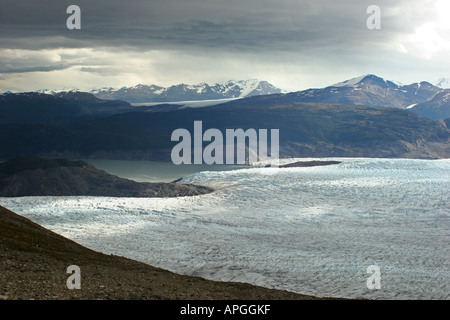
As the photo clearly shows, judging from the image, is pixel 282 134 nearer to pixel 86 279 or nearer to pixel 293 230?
pixel 293 230

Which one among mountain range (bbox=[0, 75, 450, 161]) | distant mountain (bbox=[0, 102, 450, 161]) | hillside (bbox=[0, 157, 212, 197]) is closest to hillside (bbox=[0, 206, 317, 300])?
hillside (bbox=[0, 157, 212, 197])

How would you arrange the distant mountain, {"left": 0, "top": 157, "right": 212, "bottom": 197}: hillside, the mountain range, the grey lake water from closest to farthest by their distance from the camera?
the grey lake water → {"left": 0, "top": 157, "right": 212, "bottom": 197}: hillside → the distant mountain → the mountain range

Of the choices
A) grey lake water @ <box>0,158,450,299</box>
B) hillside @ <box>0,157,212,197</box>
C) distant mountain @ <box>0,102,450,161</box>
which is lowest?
grey lake water @ <box>0,158,450,299</box>

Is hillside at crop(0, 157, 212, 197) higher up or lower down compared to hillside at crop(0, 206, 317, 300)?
higher up

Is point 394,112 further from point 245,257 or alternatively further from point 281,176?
point 245,257

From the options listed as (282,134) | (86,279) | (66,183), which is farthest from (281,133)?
(86,279)

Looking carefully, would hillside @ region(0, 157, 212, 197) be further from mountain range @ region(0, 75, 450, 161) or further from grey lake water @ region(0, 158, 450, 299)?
mountain range @ region(0, 75, 450, 161)
